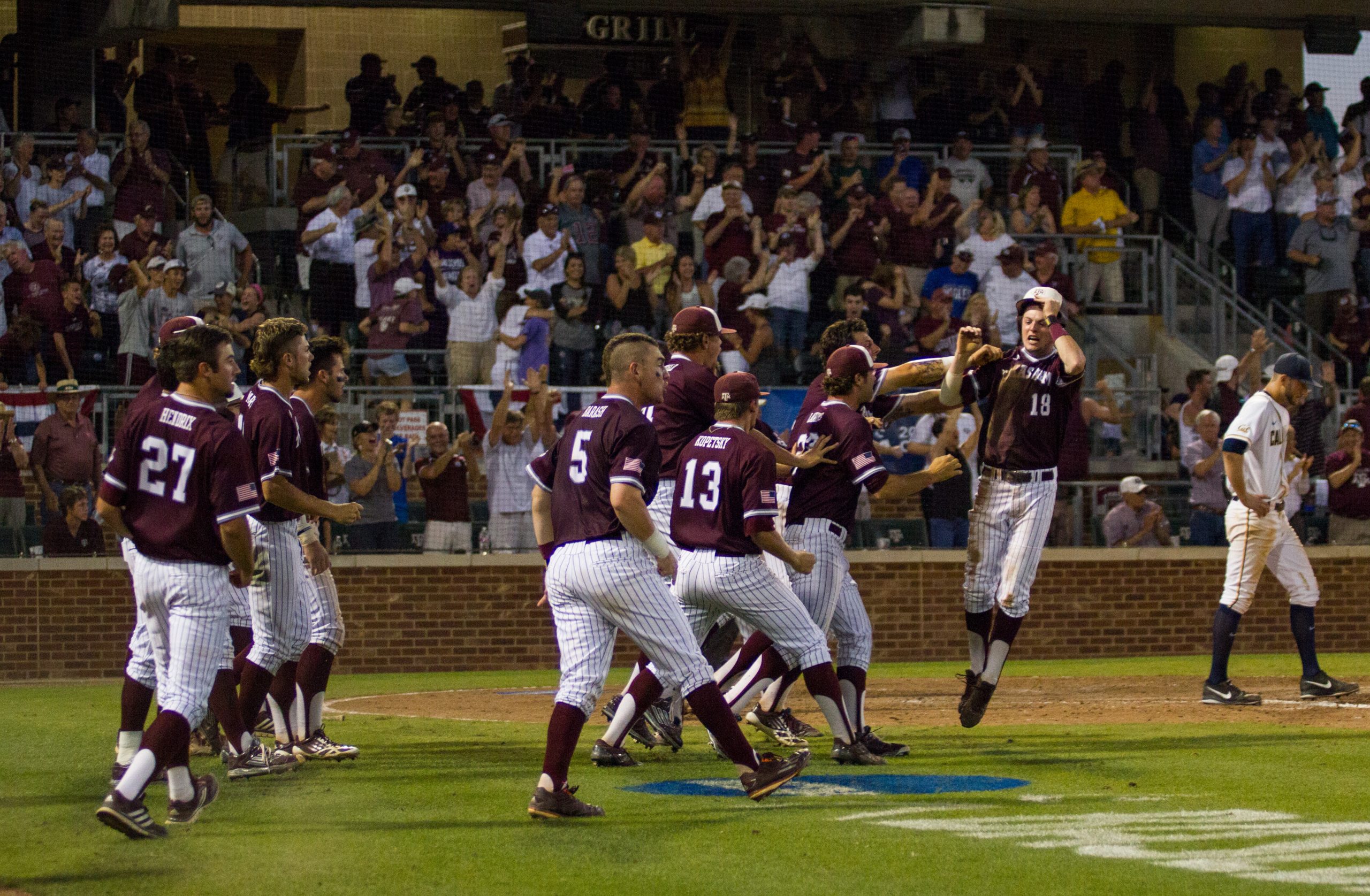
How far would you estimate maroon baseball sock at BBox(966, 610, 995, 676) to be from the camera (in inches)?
358

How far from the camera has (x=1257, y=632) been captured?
15.8 meters

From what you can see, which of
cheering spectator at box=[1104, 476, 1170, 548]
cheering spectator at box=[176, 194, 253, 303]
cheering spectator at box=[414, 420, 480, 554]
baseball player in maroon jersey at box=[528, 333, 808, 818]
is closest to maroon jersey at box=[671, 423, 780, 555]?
baseball player in maroon jersey at box=[528, 333, 808, 818]

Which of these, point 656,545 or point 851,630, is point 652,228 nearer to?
point 851,630

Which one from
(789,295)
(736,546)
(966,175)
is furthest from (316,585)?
(966,175)

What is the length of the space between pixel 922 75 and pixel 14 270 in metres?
11.3

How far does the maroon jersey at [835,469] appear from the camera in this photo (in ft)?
26.3

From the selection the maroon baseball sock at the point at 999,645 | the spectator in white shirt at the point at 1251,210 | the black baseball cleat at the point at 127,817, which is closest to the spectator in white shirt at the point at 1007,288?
the spectator in white shirt at the point at 1251,210

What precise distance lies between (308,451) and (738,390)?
2097mm

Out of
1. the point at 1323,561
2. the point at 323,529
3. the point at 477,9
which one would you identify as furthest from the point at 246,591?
the point at 477,9

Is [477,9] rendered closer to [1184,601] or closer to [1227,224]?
[1227,224]

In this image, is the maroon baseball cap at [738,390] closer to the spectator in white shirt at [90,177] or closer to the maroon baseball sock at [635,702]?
the maroon baseball sock at [635,702]

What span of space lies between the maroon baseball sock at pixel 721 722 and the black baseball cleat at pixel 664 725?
1.60 metres

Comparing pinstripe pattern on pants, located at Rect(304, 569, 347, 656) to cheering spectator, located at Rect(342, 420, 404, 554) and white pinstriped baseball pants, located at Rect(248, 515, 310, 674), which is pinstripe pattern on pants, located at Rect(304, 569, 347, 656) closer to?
white pinstriped baseball pants, located at Rect(248, 515, 310, 674)

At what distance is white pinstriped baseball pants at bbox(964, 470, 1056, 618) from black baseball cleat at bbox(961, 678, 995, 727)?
0.41m
